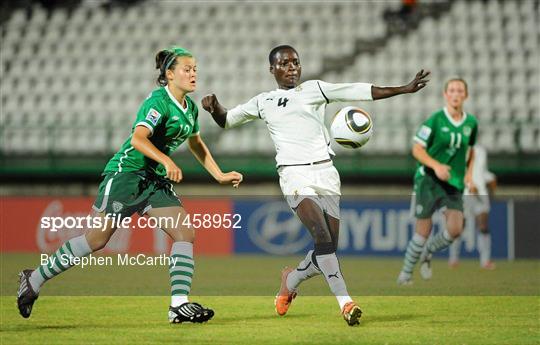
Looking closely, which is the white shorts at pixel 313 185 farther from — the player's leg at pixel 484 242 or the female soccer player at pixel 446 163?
the player's leg at pixel 484 242

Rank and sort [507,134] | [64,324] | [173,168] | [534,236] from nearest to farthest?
1. [173,168]
2. [64,324]
3. [534,236]
4. [507,134]

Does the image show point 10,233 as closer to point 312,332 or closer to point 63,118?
point 63,118

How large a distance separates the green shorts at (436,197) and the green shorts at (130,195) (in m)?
4.29

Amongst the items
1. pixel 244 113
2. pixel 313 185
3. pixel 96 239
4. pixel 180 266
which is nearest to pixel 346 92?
pixel 313 185

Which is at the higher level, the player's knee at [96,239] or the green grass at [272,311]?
the player's knee at [96,239]

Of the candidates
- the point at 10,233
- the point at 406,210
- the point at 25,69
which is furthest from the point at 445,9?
the point at 10,233

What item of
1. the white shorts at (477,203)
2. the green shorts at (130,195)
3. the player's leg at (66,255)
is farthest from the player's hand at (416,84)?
the white shorts at (477,203)

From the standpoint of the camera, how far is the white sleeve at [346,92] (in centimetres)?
753

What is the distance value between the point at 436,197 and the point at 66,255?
5.06 m

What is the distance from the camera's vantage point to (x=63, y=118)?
2197 cm

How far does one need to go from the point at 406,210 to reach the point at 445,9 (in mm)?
8100

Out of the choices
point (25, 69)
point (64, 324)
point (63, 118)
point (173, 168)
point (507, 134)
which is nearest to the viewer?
point (173, 168)

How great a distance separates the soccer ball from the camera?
8078mm

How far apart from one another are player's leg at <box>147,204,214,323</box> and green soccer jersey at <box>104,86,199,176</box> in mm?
414
